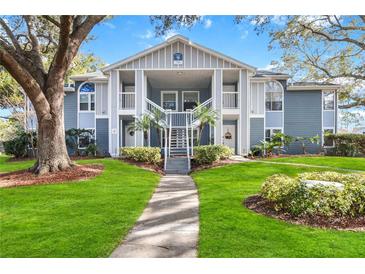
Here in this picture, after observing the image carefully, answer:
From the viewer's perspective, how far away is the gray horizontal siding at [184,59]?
1273 cm

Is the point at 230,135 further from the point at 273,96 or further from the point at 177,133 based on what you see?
the point at 177,133

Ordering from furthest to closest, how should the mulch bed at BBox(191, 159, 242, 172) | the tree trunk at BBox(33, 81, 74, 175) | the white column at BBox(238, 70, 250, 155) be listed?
the white column at BBox(238, 70, 250, 155) → the mulch bed at BBox(191, 159, 242, 172) → the tree trunk at BBox(33, 81, 74, 175)

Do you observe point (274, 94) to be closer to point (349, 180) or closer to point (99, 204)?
point (349, 180)

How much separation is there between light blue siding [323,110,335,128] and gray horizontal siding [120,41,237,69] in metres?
7.24

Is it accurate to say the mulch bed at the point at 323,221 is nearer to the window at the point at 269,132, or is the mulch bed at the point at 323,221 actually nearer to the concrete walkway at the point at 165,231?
the concrete walkway at the point at 165,231

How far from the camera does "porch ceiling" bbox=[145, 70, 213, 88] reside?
13.2 m

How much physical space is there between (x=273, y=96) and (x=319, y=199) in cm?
1233

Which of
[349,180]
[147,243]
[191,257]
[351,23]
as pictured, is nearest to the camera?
[191,257]

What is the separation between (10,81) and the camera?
19.8 metres

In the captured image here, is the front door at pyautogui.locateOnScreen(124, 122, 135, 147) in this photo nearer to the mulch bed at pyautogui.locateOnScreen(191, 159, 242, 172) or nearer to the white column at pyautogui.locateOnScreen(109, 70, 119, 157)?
the white column at pyautogui.locateOnScreen(109, 70, 119, 157)

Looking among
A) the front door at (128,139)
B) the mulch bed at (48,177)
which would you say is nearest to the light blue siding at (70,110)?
the front door at (128,139)

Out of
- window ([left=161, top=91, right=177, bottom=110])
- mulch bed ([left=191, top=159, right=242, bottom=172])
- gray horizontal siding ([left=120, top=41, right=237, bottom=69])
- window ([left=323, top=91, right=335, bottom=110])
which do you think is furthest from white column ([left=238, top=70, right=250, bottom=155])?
window ([left=323, top=91, right=335, bottom=110])

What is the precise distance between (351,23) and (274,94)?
5.04 meters

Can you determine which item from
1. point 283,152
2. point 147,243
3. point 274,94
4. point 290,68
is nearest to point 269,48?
point 274,94
